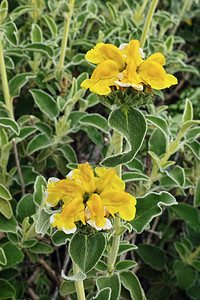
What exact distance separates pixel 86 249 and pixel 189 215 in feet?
1.83

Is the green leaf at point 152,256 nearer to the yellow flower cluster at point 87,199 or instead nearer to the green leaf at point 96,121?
the green leaf at point 96,121

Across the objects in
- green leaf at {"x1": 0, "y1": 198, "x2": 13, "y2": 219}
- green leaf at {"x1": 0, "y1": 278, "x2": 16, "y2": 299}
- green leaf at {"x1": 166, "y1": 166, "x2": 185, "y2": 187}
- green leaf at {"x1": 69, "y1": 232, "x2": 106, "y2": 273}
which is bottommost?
green leaf at {"x1": 0, "y1": 278, "x2": 16, "y2": 299}

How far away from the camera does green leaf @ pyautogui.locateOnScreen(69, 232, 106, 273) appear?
556 mm

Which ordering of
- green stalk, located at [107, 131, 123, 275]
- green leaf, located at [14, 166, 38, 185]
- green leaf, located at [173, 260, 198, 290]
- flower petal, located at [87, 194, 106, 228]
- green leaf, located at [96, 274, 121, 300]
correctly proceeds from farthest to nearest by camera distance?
green leaf, located at [173, 260, 198, 290], green leaf, located at [14, 166, 38, 185], green leaf, located at [96, 274, 121, 300], green stalk, located at [107, 131, 123, 275], flower petal, located at [87, 194, 106, 228]

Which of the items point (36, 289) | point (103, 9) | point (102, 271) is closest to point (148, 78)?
point (102, 271)

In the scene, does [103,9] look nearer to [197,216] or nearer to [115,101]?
[197,216]

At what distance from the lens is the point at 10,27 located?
0.92m

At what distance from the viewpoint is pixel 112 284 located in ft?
2.52

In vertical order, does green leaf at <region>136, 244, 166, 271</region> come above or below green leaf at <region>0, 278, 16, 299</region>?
below

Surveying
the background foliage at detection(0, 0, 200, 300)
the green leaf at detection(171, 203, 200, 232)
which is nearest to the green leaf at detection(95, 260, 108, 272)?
the background foliage at detection(0, 0, 200, 300)

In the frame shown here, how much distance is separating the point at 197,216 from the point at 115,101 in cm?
61

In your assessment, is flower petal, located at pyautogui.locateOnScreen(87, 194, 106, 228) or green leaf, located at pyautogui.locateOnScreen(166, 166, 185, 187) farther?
green leaf, located at pyautogui.locateOnScreen(166, 166, 185, 187)

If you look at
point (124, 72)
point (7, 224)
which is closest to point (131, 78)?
point (124, 72)

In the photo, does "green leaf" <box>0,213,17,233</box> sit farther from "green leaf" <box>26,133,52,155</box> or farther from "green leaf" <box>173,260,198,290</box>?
"green leaf" <box>173,260,198,290</box>
